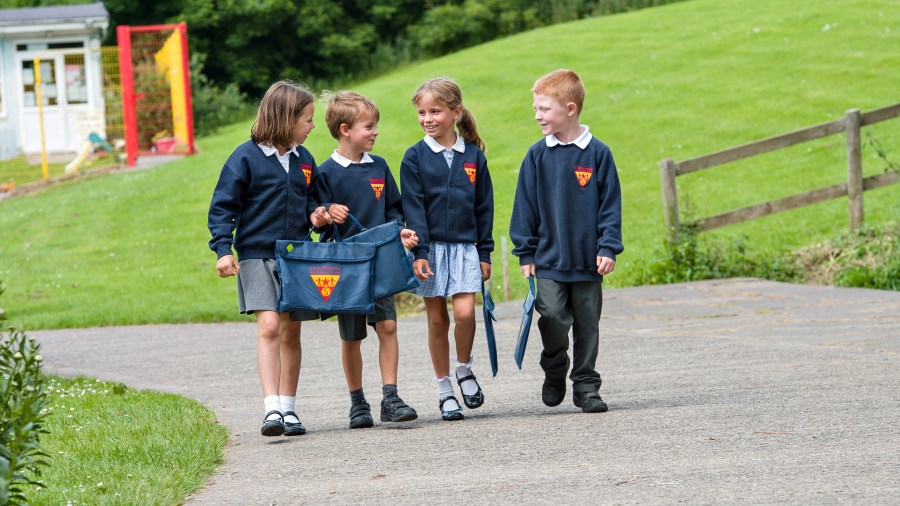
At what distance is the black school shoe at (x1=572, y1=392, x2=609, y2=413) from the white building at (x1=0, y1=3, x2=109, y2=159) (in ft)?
83.2

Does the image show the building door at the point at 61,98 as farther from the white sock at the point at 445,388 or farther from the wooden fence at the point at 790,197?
the white sock at the point at 445,388

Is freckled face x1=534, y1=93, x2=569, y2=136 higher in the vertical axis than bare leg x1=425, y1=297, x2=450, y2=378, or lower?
higher

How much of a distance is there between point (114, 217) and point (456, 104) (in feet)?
47.8

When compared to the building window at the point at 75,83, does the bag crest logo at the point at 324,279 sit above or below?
below

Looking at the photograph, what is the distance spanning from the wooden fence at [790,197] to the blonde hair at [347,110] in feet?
22.2

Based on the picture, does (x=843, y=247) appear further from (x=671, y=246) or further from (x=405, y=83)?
(x=405, y=83)

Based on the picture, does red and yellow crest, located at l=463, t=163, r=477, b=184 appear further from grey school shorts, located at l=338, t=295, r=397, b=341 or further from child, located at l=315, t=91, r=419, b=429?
grey school shorts, located at l=338, t=295, r=397, b=341

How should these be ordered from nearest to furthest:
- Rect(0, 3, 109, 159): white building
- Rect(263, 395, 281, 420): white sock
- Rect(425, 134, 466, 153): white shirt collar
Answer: Rect(263, 395, 281, 420): white sock < Rect(425, 134, 466, 153): white shirt collar < Rect(0, 3, 109, 159): white building

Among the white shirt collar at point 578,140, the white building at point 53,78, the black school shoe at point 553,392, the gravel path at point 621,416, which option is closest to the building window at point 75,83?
the white building at point 53,78

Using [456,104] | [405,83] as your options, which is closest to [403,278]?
[456,104]

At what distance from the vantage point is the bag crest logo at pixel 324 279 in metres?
6.25

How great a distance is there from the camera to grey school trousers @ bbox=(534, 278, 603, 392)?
658 cm

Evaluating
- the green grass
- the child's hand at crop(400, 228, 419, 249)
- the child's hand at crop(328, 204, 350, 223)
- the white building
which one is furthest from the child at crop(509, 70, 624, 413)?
the white building

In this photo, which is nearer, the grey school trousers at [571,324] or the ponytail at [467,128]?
the grey school trousers at [571,324]
